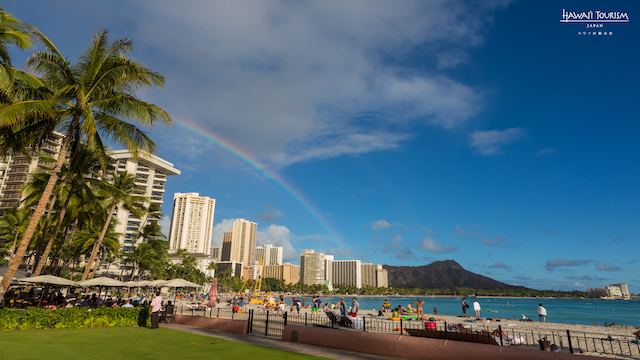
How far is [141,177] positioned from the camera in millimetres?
106125

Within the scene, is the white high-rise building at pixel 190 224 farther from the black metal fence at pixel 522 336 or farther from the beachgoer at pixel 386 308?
the black metal fence at pixel 522 336

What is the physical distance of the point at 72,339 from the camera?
10891 millimetres

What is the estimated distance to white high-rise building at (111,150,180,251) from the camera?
95.6 m

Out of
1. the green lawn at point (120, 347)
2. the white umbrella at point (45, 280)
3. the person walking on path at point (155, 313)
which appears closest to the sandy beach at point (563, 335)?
the green lawn at point (120, 347)

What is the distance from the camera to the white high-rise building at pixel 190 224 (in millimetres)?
166500

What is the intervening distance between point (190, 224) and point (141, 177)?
66667 millimetres

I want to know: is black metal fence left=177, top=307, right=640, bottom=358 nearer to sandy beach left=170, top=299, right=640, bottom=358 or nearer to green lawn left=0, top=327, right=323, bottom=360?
sandy beach left=170, top=299, right=640, bottom=358

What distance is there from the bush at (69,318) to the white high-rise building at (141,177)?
3436 inches

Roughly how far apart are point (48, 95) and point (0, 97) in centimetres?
172

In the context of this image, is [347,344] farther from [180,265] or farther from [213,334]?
[180,265]

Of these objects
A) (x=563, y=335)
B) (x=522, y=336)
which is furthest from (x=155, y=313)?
(x=563, y=335)

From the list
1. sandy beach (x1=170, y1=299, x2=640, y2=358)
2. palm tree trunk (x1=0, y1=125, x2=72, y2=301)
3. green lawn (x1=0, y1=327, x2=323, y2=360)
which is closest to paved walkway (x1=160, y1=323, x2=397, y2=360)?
green lawn (x1=0, y1=327, x2=323, y2=360)

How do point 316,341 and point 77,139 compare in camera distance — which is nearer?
point 316,341

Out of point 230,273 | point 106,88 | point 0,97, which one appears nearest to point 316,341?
point 106,88
